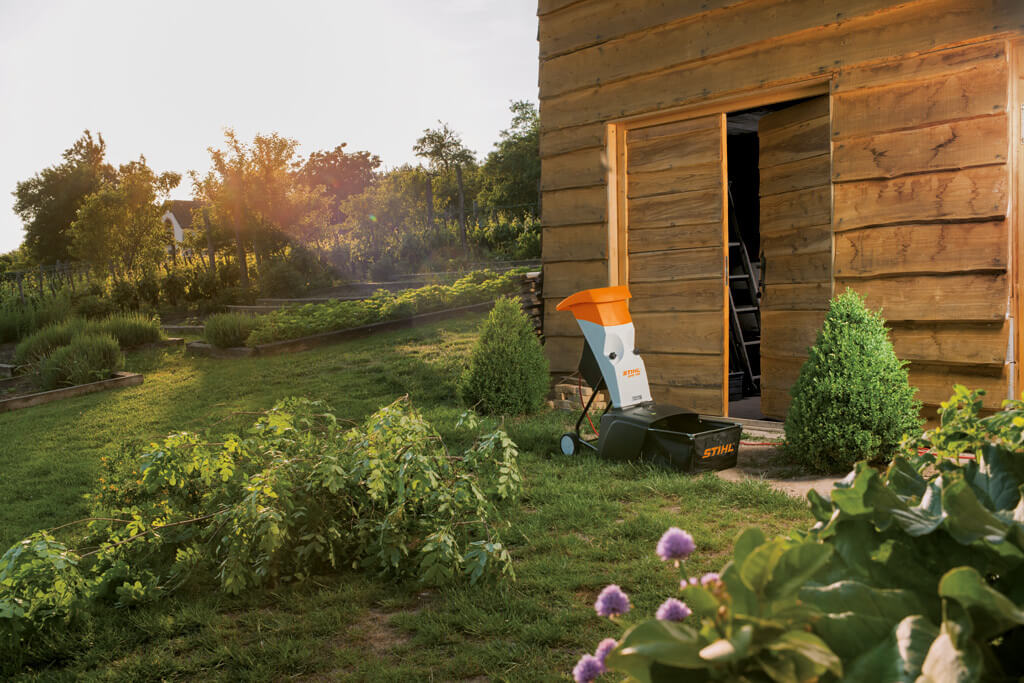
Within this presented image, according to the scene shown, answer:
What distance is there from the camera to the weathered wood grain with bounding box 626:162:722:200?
6277 mm

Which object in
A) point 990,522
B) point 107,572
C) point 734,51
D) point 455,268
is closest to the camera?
point 990,522

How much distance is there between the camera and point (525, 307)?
7949 mm

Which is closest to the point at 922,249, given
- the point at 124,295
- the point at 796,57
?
the point at 796,57

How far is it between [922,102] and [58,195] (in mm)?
32616

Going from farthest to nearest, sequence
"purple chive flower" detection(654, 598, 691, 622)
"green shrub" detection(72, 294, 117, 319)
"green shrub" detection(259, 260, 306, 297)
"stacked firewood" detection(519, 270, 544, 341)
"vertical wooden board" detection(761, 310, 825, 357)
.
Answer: "green shrub" detection(259, 260, 306, 297)
"green shrub" detection(72, 294, 117, 319)
"stacked firewood" detection(519, 270, 544, 341)
"vertical wooden board" detection(761, 310, 825, 357)
"purple chive flower" detection(654, 598, 691, 622)

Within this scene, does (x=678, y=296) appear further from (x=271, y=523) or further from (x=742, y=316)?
(x=271, y=523)

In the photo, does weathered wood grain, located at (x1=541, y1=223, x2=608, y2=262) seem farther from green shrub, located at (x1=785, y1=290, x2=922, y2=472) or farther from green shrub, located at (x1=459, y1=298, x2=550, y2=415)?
green shrub, located at (x1=785, y1=290, x2=922, y2=472)

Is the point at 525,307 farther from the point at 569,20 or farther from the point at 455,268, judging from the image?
the point at 455,268

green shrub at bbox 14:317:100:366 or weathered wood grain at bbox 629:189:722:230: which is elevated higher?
weathered wood grain at bbox 629:189:722:230

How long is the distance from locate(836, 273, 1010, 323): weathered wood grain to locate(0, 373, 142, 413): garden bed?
8975 millimetres

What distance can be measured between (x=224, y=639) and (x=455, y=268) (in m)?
17.6

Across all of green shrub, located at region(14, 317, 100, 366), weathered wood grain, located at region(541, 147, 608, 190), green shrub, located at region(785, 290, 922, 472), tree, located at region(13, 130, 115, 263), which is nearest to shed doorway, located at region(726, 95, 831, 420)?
green shrub, located at region(785, 290, 922, 472)

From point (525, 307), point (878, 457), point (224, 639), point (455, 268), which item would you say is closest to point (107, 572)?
point (224, 639)

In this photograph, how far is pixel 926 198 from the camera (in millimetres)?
5020
